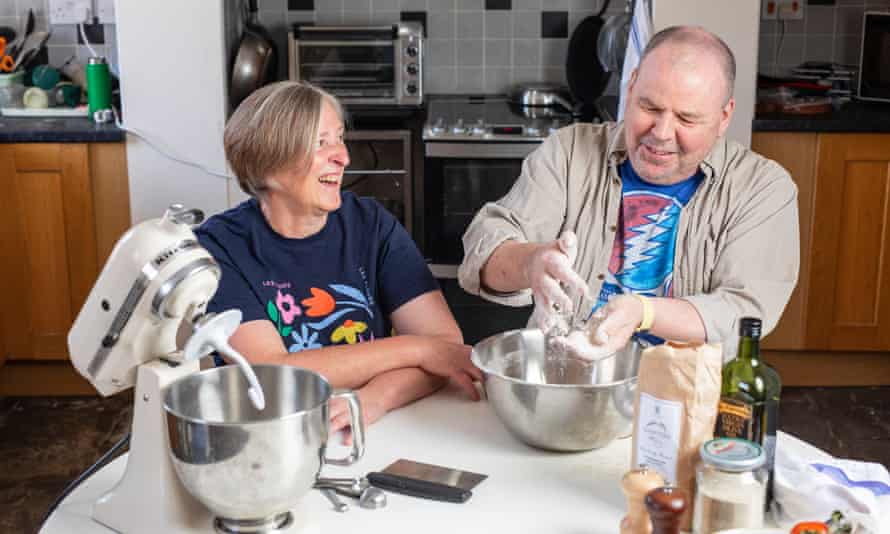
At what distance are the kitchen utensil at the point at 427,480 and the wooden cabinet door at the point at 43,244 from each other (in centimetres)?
254

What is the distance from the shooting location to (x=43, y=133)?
12.3ft

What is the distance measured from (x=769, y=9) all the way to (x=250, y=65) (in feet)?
6.29

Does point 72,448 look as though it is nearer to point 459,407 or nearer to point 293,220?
point 293,220

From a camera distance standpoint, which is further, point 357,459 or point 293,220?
point 293,220

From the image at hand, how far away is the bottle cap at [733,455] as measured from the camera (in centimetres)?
131

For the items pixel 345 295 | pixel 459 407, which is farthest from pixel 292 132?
pixel 459 407

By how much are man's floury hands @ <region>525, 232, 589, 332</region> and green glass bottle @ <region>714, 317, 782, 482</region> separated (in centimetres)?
29

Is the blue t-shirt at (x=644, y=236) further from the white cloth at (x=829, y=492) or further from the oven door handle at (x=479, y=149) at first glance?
the oven door handle at (x=479, y=149)

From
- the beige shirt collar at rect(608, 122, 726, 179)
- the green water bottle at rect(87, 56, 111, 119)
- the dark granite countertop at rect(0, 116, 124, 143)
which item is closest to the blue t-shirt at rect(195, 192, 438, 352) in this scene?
the beige shirt collar at rect(608, 122, 726, 179)

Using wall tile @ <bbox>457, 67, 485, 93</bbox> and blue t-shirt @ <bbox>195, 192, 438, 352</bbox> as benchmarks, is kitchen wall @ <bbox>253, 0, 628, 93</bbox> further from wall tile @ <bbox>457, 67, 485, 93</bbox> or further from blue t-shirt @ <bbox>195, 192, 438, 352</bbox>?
blue t-shirt @ <bbox>195, 192, 438, 352</bbox>

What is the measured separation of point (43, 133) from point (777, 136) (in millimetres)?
2373

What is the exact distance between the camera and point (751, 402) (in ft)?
4.74

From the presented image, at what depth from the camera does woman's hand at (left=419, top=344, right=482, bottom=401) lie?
1934 mm

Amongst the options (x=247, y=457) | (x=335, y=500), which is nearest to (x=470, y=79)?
(x=335, y=500)
